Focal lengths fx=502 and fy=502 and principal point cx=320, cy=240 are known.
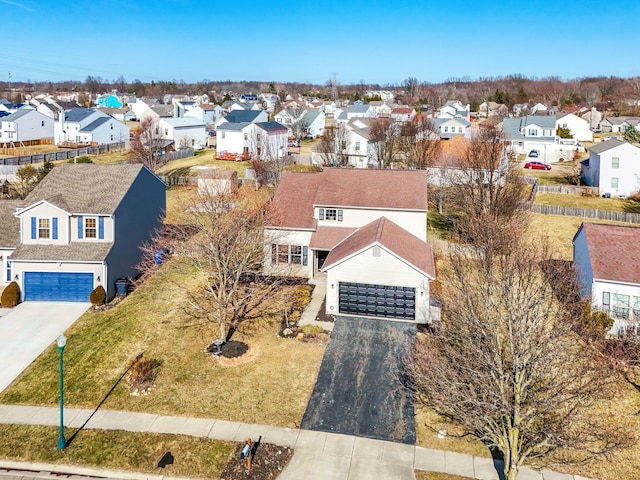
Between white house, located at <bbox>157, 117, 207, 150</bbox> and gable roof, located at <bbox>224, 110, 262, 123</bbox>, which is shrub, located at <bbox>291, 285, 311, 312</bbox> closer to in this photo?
gable roof, located at <bbox>224, 110, 262, 123</bbox>

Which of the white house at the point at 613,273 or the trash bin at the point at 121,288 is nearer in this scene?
the white house at the point at 613,273

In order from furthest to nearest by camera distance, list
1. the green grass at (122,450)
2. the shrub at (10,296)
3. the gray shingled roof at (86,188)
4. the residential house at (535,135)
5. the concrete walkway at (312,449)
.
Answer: the residential house at (535,135) < the gray shingled roof at (86,188) < the shrub at (10,296) < the green grass at (122,450) < the concrete walkway at (312,449)

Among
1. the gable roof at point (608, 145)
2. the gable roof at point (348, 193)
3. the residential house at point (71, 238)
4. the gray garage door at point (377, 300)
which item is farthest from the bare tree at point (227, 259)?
the gable roof at point (608, 145)

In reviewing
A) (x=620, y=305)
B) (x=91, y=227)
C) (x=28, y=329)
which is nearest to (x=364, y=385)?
(x=620, y=305)

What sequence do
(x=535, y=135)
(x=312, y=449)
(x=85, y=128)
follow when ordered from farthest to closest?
(x=85, y=128)
(x=535, y=135)
(x=312, y=449)

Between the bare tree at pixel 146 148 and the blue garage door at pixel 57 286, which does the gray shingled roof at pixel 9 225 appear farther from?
the bare tree at pixel 146 148

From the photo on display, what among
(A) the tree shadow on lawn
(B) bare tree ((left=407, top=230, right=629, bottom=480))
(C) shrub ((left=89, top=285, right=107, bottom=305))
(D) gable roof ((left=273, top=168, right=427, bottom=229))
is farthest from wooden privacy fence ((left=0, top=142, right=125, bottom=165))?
(B) bare tree ((left=407, top=230, right=629, bottom=480))

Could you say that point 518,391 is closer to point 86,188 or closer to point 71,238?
point 71,238

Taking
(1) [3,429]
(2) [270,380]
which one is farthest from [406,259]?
(1) [3,429]
